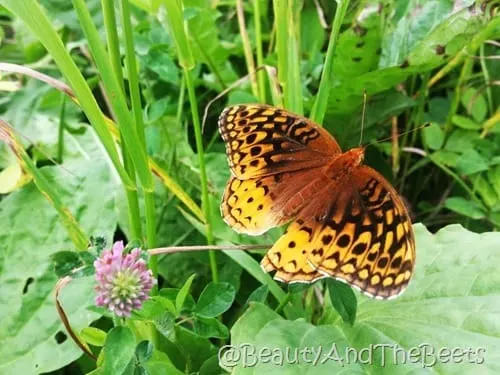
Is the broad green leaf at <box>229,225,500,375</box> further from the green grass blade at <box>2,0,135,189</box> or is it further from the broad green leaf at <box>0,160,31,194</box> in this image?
the broad green leaf at <box>0,160,31,194</box>

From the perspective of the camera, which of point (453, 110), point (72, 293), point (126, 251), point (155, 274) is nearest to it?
point (126, 251)

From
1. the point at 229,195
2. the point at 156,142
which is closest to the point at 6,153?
the point at 156,142

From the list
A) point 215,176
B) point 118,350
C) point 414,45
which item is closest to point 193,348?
point 118,350

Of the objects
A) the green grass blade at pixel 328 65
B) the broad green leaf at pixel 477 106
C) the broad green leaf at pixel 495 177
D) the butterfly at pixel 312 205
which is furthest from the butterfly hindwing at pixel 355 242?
the broad green leaf at pixel 477 106

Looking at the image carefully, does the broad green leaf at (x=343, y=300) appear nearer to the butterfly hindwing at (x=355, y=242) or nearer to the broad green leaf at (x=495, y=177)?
the butterfly hindwing at (x=355, y=242)

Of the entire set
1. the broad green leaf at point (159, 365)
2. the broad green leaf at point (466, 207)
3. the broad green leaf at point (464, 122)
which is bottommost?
the broad green leaf at point (466, 207)

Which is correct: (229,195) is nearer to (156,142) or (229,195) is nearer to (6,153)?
(156,142)
